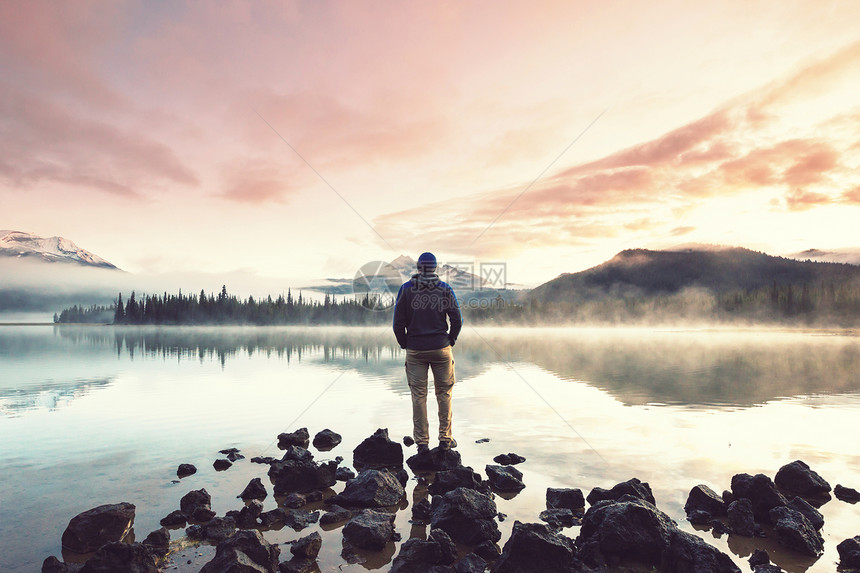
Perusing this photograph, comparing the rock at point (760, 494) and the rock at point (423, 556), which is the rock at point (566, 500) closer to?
the rock at point (423, 556)

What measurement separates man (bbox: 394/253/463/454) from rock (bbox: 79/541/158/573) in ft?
21.6

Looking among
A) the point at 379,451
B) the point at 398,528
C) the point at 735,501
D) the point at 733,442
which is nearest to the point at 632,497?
the point at 735,501

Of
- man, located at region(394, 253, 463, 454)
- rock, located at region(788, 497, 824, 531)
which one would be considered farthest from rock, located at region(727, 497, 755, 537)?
man, located at region(394, 253, 463, 454)

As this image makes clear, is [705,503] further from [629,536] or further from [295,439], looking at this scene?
[295,439]

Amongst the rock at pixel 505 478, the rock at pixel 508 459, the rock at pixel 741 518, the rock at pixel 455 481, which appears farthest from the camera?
the rock at pixel 508 459

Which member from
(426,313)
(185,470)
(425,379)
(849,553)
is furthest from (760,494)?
(185,470)

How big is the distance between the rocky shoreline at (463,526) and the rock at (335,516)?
0.08 feet

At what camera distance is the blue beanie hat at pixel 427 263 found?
12.1 metres

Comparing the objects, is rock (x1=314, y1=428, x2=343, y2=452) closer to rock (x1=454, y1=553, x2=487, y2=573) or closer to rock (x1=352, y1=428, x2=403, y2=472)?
rock (x1=352, y1=428, x2=403, y2=472)

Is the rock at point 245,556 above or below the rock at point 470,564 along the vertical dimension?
above

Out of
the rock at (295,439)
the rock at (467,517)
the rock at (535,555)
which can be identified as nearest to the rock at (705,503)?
the rock at (535,555)

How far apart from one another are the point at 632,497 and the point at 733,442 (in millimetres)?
6706

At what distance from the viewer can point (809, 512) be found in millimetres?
7547

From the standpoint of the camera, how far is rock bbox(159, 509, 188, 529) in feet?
23.9
